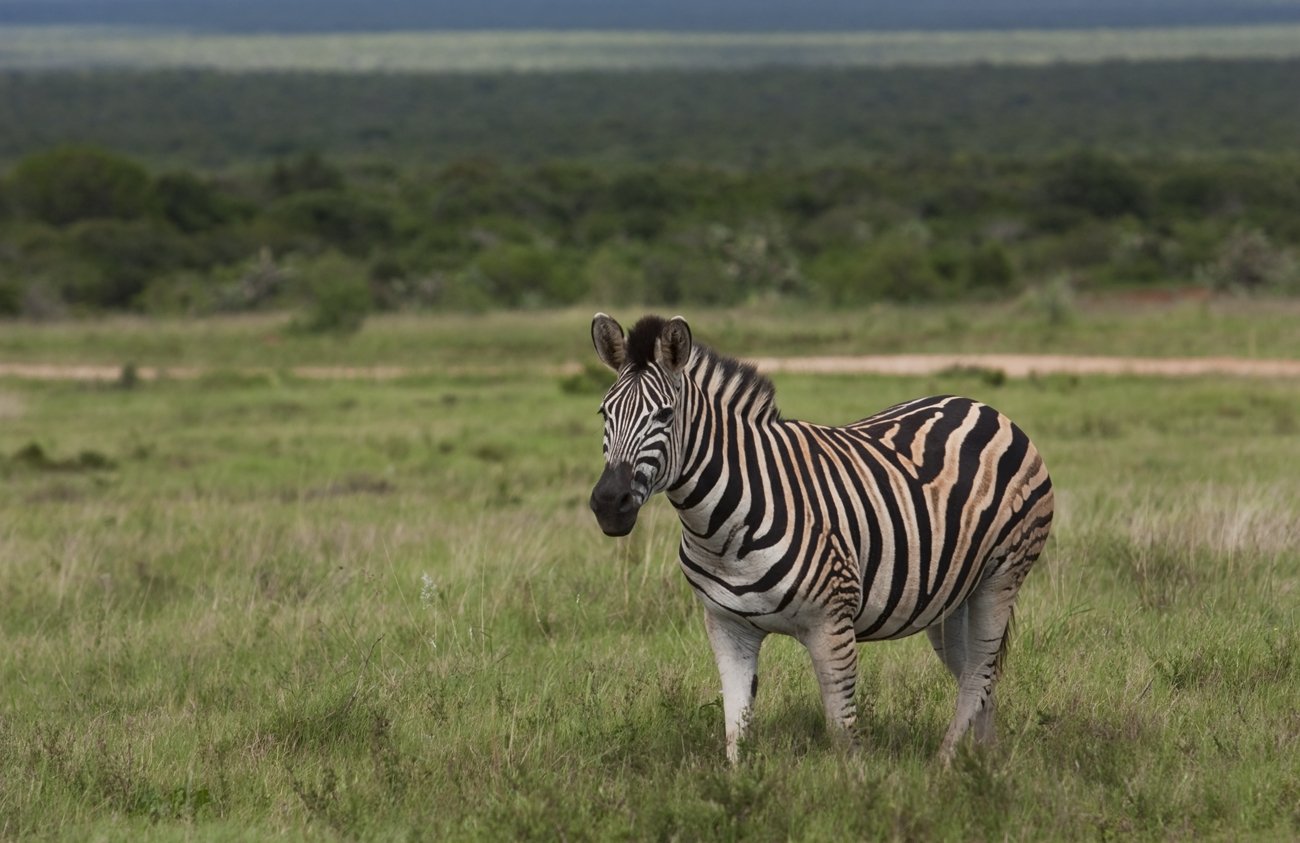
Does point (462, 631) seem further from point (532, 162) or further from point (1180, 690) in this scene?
point (532, 162)

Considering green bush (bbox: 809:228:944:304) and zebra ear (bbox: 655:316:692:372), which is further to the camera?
green bush (bbox: 809:228:944:304)

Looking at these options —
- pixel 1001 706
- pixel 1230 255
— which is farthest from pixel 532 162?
pixel 1001 706

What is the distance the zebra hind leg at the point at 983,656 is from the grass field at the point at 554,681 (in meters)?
0.17

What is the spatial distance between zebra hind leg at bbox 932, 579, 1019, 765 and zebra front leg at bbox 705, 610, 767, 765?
0.82 m

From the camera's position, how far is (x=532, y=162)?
111 meters

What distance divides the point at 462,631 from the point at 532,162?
106 metres

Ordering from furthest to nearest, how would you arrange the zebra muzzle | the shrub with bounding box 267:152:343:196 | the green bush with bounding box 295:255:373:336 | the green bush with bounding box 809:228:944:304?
the shrub with bounding box 267:152:343:196 → the green bush with bounding box 809:228:944:304 → the green bush with bounding box 295:255:373:336 → the zebra muzzle

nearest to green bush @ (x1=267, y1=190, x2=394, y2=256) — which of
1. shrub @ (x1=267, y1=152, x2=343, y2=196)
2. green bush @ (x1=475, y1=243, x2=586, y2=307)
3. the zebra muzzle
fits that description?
shrub @ (x1=267, y1=152, x2=343, y2=196)

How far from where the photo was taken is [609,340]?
5105 mm

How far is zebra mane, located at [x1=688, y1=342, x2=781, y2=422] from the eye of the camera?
532 cm

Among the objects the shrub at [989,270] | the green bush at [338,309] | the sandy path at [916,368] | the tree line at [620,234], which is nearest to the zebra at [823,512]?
the sandy path at [916,368]

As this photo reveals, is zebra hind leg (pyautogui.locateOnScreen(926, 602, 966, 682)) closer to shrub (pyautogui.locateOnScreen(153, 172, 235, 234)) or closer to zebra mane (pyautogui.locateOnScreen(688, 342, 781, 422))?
zebra mane (pyautogui.locateOnScreen(688, 342, 781, 422))

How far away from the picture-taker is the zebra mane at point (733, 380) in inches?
209

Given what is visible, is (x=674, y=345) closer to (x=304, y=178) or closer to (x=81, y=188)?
(x=81, y=188)
